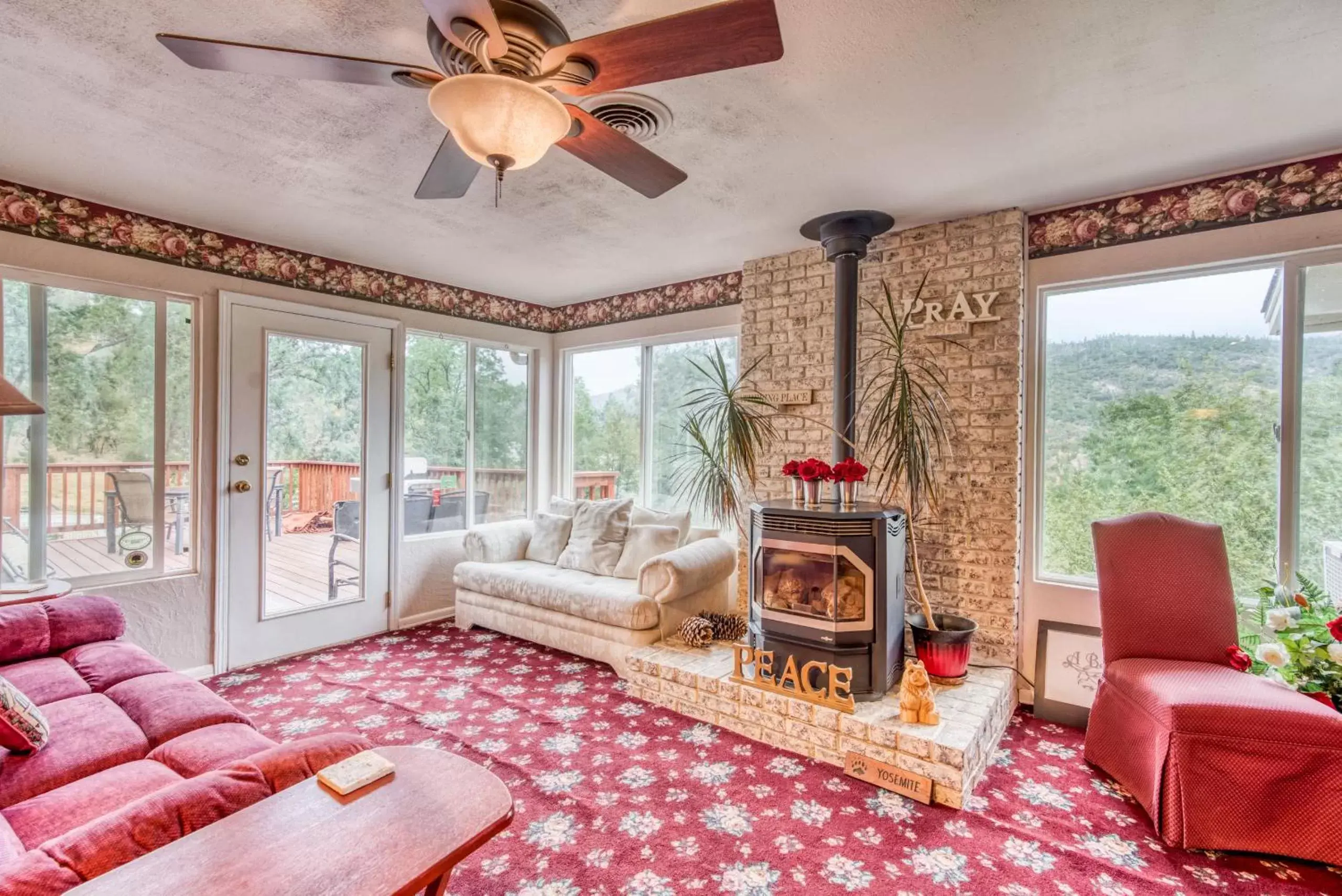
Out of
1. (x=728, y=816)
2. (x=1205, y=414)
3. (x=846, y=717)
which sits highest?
(x=1205, y=414)

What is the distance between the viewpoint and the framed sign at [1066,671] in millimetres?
2814

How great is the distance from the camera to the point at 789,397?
142 inches

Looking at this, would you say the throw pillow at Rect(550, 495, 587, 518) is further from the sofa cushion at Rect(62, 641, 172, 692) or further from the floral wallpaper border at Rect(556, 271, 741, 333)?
the sofa cushion at Rect(62, 641, 172, 692)

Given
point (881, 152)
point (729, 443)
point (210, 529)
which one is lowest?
point (210, 529)

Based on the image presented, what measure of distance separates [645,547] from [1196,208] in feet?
10.8

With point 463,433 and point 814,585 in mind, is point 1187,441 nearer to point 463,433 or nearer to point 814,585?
point 814,585

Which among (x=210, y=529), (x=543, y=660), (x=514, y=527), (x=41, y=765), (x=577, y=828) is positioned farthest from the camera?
(x=514, y=527)

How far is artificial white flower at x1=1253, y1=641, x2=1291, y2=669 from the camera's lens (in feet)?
6.89

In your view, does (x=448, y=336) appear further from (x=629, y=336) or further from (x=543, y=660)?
(x=543, y=660)

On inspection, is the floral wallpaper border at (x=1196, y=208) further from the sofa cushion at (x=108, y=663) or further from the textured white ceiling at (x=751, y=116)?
the sofa cushion at (x=108, y=663)

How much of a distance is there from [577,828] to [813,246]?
10.4ft

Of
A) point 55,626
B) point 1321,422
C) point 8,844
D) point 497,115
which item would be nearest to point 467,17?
point 497,115

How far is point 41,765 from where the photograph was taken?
1525 mm

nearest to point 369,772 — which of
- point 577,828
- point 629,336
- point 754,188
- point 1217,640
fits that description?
point 577,828
